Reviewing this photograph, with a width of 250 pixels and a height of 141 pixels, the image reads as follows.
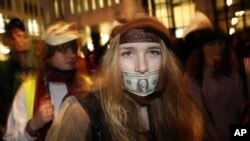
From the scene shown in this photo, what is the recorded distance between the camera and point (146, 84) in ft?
7.23

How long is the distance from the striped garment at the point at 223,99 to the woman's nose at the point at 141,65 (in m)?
2.28

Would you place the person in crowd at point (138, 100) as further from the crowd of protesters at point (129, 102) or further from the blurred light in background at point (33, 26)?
the blurred light in background at point (33, 26)

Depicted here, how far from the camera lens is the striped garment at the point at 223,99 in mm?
4395

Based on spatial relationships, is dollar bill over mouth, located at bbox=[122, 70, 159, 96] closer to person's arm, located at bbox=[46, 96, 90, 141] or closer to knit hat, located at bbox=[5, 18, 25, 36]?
person's arm, located at bbox=[46, 96, 90, 141]

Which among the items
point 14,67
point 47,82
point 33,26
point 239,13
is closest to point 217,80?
point 47,82

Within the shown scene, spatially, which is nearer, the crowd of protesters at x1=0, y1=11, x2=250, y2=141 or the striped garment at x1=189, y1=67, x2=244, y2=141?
the crowd of protesters at x1=0, y1=11, x2=250, y2=141

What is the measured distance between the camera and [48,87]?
355 cm

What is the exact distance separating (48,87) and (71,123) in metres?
1.63

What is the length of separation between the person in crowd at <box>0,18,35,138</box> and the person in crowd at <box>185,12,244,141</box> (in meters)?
1.60

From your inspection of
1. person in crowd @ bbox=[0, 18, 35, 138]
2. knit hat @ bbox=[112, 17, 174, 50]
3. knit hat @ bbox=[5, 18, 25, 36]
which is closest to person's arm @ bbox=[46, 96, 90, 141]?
knit hat @ bbox=[112, 17, 174, 50]

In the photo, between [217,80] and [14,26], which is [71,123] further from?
[14,26]

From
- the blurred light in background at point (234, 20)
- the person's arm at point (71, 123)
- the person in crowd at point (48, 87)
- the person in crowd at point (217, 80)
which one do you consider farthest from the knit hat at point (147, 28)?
the blurred light in background at point (234, 20)

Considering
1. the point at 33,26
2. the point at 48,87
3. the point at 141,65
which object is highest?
the point at 33,26

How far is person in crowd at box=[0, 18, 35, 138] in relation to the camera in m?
4.31
